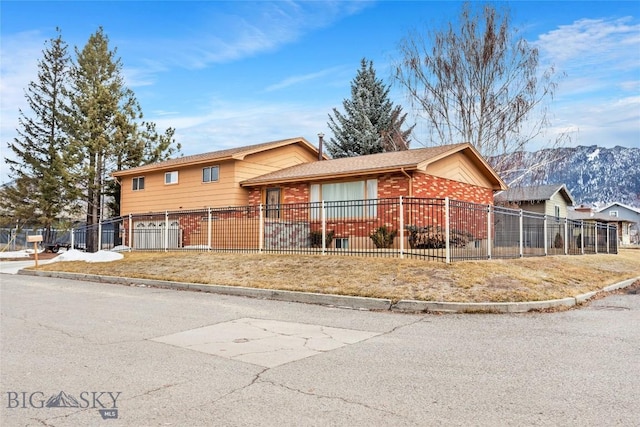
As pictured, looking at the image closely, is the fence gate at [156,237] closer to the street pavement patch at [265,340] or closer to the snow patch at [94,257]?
the snow patch at [94,257]

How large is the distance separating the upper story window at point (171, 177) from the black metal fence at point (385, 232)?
3601mm

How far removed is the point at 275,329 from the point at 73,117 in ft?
115

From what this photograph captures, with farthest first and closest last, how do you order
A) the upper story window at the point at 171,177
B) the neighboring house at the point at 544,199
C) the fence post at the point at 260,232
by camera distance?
the neighboring house at the point at 544,199, the upper story window at the point at 171,177, the fence post at the point at 260,232

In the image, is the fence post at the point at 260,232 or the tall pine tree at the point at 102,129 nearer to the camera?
the fence post at the point at 260,232

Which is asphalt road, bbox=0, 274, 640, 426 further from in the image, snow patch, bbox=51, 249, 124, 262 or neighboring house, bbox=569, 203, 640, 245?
neighboring house, bbox=569, 203, 640, 245

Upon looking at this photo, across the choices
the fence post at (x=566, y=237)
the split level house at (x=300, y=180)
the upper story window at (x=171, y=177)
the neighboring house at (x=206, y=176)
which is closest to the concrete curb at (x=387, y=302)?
the split level house at (x=300, y=180)

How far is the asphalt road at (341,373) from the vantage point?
404 centimetres

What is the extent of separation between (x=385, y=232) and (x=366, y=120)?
70.0 ft

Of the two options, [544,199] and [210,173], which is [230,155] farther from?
[544,199]

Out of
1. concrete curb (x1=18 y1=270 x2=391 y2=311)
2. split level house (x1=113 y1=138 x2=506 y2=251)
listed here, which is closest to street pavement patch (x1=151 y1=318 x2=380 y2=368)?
concrete curb (x1=18 y1=270 x2=391 y2=311)

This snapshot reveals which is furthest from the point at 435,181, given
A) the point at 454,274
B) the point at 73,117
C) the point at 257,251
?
the point at 73,117

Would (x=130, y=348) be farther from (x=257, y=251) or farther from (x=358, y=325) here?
(x=257, y=251)

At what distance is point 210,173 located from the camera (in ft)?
83.0

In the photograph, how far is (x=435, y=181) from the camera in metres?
20.8
